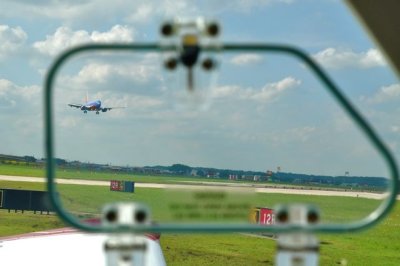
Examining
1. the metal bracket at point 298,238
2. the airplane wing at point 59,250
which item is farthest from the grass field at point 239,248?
the metal bracket at point 298,238

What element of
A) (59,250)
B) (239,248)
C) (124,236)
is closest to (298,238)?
(124,236)

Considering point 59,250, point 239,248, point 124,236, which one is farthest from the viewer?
point 239,248

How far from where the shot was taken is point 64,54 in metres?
1.08

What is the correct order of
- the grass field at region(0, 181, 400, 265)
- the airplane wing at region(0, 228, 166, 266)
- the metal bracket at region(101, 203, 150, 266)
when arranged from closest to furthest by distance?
1. the metal bracket at region(101, 203, 150, 266)
2. the airplane wing at region(0, 228, 166, 266)
3. the grass field at region(0, 181, 400, 265)

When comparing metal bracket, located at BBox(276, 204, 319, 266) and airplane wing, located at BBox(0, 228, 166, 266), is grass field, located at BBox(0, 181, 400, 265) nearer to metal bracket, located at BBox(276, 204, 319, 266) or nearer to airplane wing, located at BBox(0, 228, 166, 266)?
airplane wing, located at BBox(0, 228, 166, 266)

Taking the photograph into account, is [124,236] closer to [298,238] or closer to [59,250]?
[298,238]

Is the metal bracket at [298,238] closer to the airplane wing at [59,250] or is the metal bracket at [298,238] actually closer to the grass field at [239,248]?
the airplane wing at [59,250]

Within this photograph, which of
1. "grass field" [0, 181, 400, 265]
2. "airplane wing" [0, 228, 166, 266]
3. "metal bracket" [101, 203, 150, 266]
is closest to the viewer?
"metal bracket" [101, 203, 150, 266]

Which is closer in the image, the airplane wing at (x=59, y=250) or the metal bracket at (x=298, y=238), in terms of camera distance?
the metal bracket at (x=298, y=238)

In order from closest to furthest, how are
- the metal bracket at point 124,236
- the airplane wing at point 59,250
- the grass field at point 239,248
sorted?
the metal bracket at point 124,236 → the airplane wing at point 59,250 → the grass field at point 239,248

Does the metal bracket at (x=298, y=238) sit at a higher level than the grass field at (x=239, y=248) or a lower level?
higher

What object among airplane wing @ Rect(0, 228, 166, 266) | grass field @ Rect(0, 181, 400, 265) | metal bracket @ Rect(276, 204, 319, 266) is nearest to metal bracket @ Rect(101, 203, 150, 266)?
metal bracket @ Rect(276, 204, 319, 266)

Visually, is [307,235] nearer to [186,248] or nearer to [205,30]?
[205,30]

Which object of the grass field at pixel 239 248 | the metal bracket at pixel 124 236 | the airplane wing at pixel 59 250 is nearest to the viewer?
the metal bracket at pixel 124 236
